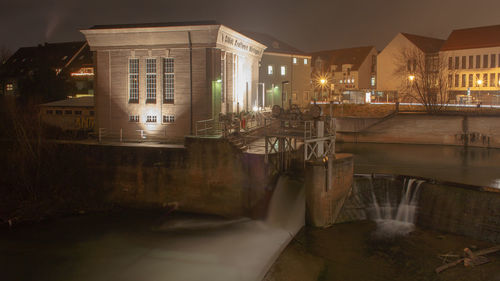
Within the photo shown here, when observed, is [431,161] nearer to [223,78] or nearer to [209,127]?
[223,78]

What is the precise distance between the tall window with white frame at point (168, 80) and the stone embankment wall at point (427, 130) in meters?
22.3

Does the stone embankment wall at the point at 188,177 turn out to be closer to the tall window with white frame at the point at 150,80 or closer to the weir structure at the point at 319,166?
the weir structure at the point at 319,166

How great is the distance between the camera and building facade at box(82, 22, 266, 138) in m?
28.7

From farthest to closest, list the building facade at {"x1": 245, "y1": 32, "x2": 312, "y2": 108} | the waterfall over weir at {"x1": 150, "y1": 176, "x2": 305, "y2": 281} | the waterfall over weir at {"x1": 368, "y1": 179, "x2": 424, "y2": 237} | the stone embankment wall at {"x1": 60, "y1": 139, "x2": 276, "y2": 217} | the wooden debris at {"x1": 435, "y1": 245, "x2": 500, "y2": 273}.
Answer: the building facade at {"x1": 245, "y1": 32, "x2": 312, "y2": 108}
the stone embankment wall at {"x1": 60, "y1": 139, "x2": 276, "y2": 217}
the waterfall over weir at {"x1": 368, "y1": 179, "x2": 424, "y2": 237}
the waterfall over weir at {"x1": 150, "y1": 176, "x2": 305, "y2": 281}
the wooden debris at {"x1": 435, "y1": 245, "x2": 500, "y2": 273}

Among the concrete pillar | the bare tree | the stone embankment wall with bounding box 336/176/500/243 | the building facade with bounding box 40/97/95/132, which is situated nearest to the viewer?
the stone embankment wall with bounding box 336/176/500/243

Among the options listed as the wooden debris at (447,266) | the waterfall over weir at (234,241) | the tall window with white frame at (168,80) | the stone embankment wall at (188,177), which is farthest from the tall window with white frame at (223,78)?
the wooden debris at (447,266)

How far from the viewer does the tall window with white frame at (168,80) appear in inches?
1169

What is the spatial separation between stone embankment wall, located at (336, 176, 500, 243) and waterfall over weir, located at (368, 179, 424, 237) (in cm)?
16

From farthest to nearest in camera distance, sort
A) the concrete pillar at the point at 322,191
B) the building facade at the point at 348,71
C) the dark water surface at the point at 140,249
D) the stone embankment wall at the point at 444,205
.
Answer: the building facade at the point at 348,71
the concrete pillar at the point at 322,191
the stone embankment wall at the point at 444,205
the dark water surface at the point at 140,249

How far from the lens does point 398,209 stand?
2302 centimetres

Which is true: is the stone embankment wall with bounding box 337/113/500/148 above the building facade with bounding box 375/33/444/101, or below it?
below

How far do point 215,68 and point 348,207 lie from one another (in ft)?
40.7

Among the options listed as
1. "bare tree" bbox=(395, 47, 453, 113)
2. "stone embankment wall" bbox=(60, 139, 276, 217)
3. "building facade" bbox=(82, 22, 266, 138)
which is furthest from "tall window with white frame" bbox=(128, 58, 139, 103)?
"bare tree" bbox=(395, 47, 453, 113)

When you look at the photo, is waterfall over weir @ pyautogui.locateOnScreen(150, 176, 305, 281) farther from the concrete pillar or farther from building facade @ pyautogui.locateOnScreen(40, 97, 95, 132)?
Answer: building facade @ pyautogui.locateOnScreen(40, 97, 95, 132)
